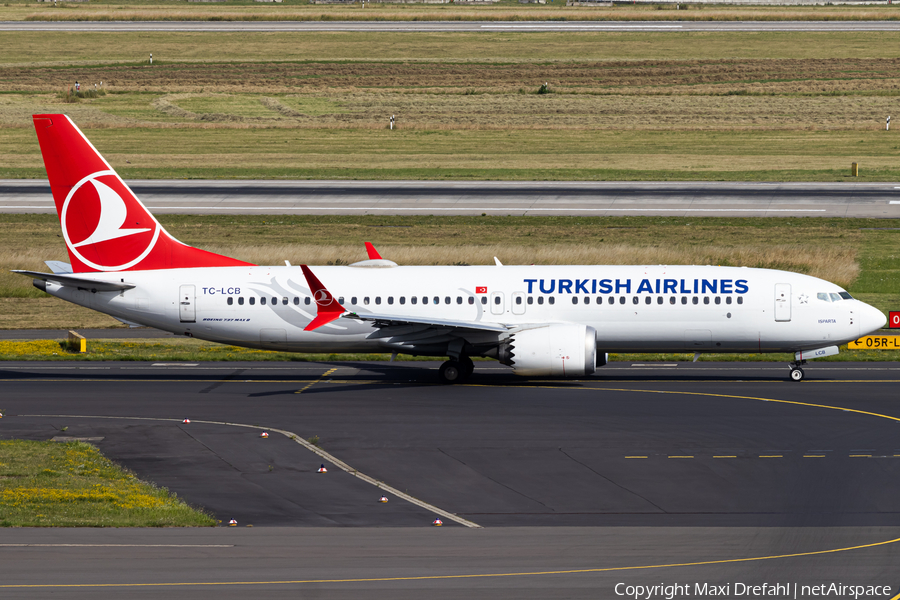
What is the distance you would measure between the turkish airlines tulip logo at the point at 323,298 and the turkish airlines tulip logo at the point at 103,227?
23.0 feet

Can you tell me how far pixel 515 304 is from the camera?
39.1m

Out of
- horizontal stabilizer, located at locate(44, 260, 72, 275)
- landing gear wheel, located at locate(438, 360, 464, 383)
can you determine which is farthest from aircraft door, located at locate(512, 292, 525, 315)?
horizontal stabilizer, located at locate(44, 260, 72, 275)

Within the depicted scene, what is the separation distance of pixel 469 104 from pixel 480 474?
99270 mm

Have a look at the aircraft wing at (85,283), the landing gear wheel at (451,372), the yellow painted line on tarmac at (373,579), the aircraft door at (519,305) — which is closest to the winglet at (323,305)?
the landing gear wheel at (451,372)

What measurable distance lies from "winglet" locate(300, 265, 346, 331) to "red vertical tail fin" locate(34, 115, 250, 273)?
6.24m

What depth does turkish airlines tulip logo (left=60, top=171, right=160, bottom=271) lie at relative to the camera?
1583 inches

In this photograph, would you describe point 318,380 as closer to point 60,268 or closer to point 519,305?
point 519,305

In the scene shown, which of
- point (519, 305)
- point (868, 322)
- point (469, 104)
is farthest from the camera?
point (469, 104)

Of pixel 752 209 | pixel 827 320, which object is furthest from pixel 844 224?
pixel 827 320

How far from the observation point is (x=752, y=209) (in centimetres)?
7581

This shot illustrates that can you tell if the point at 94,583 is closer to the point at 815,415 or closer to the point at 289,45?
the point at 815,415

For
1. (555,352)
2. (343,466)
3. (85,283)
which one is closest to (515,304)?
(555,352)

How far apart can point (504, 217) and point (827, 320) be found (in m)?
37.5

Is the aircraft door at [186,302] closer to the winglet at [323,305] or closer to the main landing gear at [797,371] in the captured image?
the winglet at [323,305]
